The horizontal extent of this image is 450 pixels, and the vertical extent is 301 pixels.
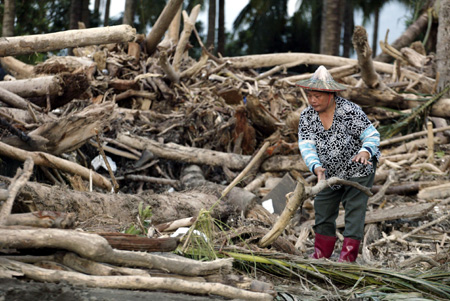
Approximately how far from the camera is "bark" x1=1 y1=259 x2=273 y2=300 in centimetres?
262

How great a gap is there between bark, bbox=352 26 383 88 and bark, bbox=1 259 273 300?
17.2 ft

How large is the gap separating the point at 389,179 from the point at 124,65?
5.01 metres

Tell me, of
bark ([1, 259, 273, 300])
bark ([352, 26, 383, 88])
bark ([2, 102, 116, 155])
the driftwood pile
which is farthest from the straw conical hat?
bark ([352, 26, 383, 88])

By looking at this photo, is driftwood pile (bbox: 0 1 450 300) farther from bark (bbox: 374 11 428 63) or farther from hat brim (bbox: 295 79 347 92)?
bark (bbox: 374 11 428 63)

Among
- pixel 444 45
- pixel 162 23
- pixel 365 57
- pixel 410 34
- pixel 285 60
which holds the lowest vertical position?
pixel 365 57

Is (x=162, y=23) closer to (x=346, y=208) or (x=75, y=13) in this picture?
(x=346, y=208)

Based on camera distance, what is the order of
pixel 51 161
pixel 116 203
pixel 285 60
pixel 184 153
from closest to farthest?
pixel 116 203 → pixel 51 161 → pixel 184 153 → pixel 285 60

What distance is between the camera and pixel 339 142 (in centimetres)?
466

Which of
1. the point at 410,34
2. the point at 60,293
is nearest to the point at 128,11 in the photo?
the point at 410,34

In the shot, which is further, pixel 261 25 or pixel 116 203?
pixel 261 25

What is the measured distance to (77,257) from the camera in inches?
109

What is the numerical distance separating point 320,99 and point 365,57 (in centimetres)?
403

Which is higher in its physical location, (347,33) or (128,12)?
(347,33)

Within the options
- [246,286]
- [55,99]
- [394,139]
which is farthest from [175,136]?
[246,286]
